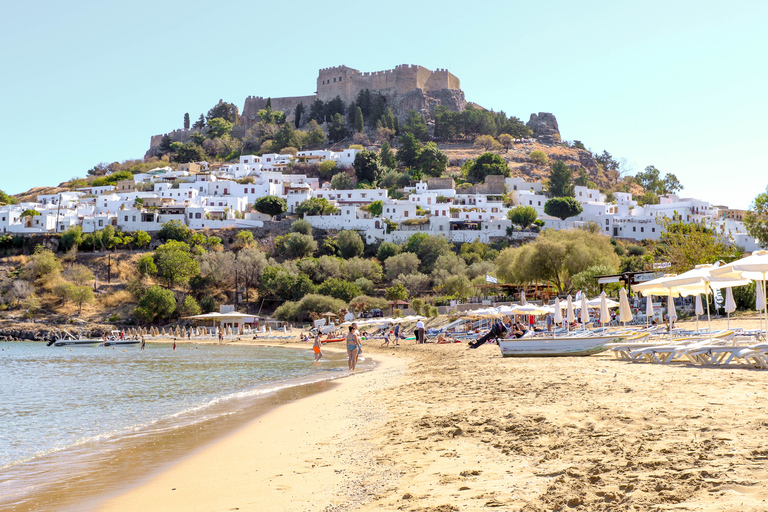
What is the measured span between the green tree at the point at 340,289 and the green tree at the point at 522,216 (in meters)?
22.4

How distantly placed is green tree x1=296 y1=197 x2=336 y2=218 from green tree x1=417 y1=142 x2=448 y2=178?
21.7 m

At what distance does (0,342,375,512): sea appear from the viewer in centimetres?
651

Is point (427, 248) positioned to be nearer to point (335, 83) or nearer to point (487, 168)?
point (487, 168)

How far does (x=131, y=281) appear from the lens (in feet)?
197

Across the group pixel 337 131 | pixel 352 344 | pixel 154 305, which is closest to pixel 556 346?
pixel 352 344

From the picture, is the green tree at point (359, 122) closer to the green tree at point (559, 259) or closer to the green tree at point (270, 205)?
the green tree at point (270, 205)

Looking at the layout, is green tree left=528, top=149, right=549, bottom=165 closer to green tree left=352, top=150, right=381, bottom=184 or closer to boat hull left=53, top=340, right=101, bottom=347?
green tree left=352, top=150, right=381, bottom=184

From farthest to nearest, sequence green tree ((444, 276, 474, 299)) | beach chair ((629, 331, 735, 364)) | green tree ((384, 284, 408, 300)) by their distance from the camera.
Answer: green tree ((384, 284, 408, 300)) < green tree ((444, 276, 474, 299)) < beach chair ((629, 331, 735, 364))

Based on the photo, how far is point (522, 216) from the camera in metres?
69.9

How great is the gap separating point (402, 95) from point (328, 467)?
10675 cm

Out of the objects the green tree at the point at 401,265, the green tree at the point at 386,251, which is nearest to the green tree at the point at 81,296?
the green tree at the point at 401,265

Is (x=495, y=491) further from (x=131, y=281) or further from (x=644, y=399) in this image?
(x=131, y=281)

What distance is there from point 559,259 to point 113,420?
30536 mm

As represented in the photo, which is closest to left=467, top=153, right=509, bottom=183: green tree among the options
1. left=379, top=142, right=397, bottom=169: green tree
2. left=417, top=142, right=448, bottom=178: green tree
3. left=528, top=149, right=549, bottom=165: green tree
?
left=417, top=142, right=448, bottom=178: green tree
